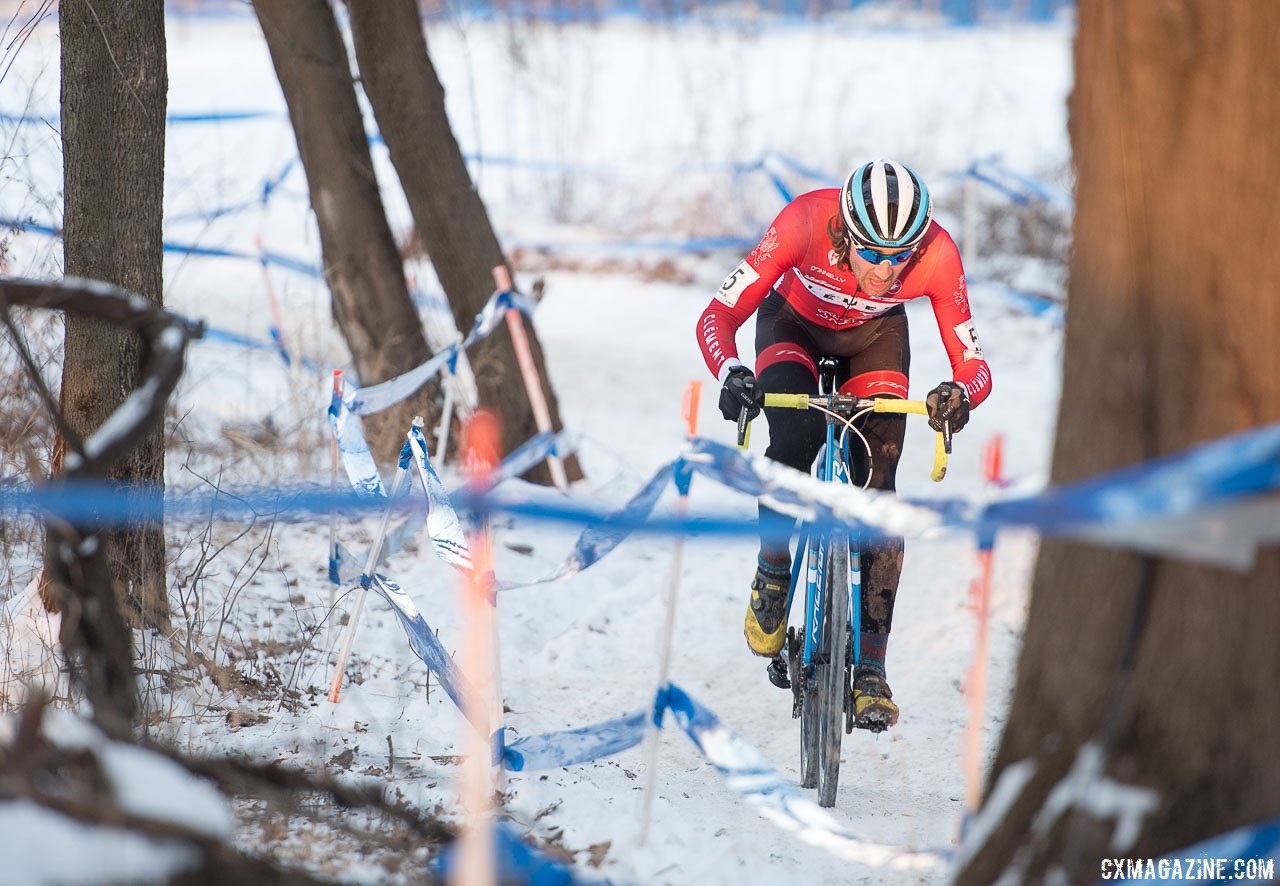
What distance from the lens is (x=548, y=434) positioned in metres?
7.33

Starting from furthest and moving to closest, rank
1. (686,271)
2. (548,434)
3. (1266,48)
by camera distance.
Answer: (686,271)
(548,434)
(1266,48)

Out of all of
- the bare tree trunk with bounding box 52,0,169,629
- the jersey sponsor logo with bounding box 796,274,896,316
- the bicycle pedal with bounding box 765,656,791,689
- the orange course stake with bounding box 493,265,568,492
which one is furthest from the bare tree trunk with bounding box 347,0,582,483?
the bicycle pedal with bounding box 765,656,791,689

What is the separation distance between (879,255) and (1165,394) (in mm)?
2366

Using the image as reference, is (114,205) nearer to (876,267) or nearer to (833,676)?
A: (876,267)

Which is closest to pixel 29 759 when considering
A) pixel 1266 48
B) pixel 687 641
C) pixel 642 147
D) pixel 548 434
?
pixel 1266 48

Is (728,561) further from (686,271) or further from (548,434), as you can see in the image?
(686,271)

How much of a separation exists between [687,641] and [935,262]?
225 centimetres

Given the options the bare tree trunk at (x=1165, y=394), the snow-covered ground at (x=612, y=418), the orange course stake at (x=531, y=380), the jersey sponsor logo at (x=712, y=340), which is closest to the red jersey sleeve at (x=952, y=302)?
the jersey sponsor logo at (x=712, y=340)

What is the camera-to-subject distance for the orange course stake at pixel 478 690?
2.21 meters

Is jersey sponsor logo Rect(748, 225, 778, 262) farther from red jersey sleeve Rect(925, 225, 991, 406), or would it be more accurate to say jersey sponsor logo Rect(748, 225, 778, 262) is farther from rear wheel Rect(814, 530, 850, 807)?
rear wheel Rect(814, 530, 850, 807)

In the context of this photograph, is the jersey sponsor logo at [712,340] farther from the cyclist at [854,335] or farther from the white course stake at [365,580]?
the white course stake at [365,580]

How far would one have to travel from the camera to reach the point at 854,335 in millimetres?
5188

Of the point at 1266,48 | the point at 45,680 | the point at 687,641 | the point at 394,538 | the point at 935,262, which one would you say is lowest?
the point at 687,641

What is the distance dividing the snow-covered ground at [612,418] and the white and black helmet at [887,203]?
1973mm
